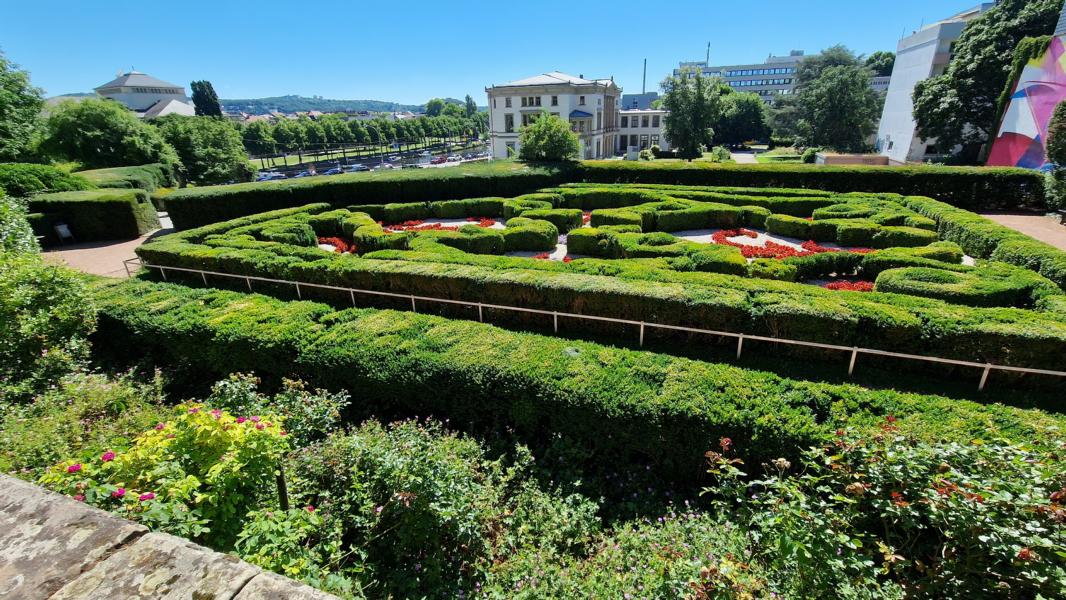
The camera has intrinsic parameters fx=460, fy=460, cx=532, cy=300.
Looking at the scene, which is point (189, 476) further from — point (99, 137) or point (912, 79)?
point (912, 79)

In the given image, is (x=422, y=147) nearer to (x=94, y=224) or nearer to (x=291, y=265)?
(x=94, y=224)

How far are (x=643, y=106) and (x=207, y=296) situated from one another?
613 feet

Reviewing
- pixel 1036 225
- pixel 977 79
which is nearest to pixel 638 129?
pixel 977 79

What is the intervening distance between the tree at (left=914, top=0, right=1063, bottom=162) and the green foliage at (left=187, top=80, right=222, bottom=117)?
118 m

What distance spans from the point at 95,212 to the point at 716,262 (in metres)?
26.1

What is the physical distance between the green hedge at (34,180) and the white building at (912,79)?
5586cm

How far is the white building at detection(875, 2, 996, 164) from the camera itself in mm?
37219

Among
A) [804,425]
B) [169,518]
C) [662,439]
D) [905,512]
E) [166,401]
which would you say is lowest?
[166,401]

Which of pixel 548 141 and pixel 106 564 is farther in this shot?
pixel 548 141

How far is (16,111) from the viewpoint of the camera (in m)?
28.2

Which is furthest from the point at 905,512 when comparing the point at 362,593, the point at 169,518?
the point at 169,518

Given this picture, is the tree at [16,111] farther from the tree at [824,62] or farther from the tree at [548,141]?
the tree at [824,62]

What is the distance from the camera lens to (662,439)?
6.64 meters

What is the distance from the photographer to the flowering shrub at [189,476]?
150 inches
